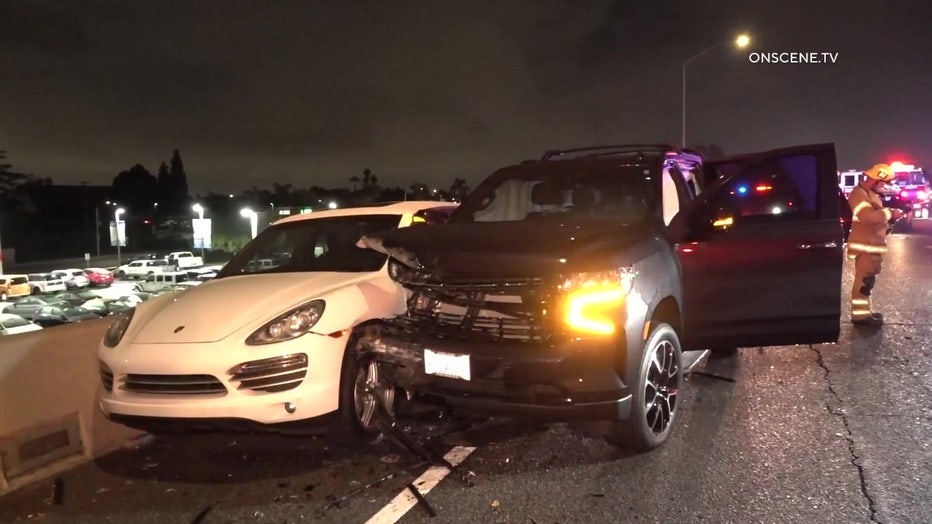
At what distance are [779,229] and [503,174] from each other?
7.19 ft

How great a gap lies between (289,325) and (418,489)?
125 centimetres

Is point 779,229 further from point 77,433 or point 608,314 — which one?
point 77,433

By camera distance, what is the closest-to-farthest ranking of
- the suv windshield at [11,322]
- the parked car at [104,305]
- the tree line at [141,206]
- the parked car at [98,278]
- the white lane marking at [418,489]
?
the white lane marking at [418,489] < the suv windshield at [11,322] < the parked car at [104,305] < the parked car at [98,278] < the tree line at [141,206]

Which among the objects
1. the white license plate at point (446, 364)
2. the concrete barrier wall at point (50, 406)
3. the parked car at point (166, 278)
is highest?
the white license plate at point (446, 364)

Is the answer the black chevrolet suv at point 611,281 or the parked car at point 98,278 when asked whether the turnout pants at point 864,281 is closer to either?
the black chevrolet suv at point 611,281

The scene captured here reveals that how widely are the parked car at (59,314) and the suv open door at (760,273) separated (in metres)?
14.3

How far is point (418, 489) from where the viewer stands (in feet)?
12.8

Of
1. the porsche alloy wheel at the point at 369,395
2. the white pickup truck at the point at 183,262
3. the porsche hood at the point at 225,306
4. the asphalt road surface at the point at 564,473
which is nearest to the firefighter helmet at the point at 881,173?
the asphalt road surface at the point at 564,473

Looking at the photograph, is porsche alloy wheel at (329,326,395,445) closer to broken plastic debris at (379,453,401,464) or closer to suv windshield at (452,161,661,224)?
broken plastic debris at (379,453,401,464)

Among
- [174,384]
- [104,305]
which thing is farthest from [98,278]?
[174,384]

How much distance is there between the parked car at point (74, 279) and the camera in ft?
104

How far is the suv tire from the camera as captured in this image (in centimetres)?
398

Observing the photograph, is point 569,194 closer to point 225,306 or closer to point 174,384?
point 225,306

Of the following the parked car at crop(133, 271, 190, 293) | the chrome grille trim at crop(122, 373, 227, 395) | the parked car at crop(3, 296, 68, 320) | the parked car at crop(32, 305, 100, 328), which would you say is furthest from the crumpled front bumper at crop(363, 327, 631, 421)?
the parked car at crop(133, 271, 190, 293)
